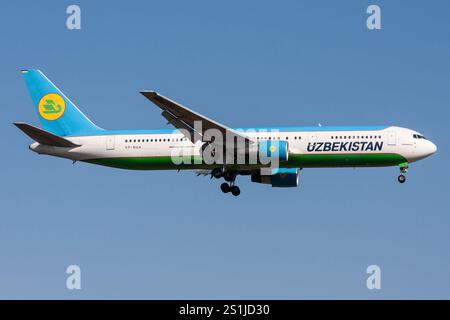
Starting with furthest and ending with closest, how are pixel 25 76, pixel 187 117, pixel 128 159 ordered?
pixel 25 76
pixel 128 159
pixel 187 117

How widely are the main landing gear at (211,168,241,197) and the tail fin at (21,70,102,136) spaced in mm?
8448

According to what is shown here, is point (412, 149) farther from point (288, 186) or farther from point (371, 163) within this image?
point (288, 186)

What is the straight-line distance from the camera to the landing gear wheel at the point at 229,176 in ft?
191

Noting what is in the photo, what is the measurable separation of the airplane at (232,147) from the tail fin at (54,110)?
146 mm

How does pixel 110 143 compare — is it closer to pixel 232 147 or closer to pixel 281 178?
pixel 232 147

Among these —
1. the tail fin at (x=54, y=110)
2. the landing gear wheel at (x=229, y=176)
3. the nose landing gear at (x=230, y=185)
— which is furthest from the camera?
the tail fin at (x=54, y=110)

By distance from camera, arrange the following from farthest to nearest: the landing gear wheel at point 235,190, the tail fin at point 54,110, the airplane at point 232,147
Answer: the tail fin at point 54,110
the landing gear wheel at point 235,190
the airplane at point 232,147

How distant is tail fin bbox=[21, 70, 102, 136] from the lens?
60.8m

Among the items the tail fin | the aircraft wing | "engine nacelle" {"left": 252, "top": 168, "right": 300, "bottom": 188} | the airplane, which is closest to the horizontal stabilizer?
the airplane

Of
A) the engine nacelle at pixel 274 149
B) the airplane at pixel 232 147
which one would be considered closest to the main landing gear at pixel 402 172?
the airplane at pixel 232 147

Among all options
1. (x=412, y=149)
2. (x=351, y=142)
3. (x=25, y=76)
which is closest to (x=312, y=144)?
(x=351, y=142)

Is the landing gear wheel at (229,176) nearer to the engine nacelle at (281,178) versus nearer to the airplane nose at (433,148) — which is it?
the engine nacelle at (281,178)

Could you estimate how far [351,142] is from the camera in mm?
56312

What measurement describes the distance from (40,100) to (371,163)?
22.1 metres
